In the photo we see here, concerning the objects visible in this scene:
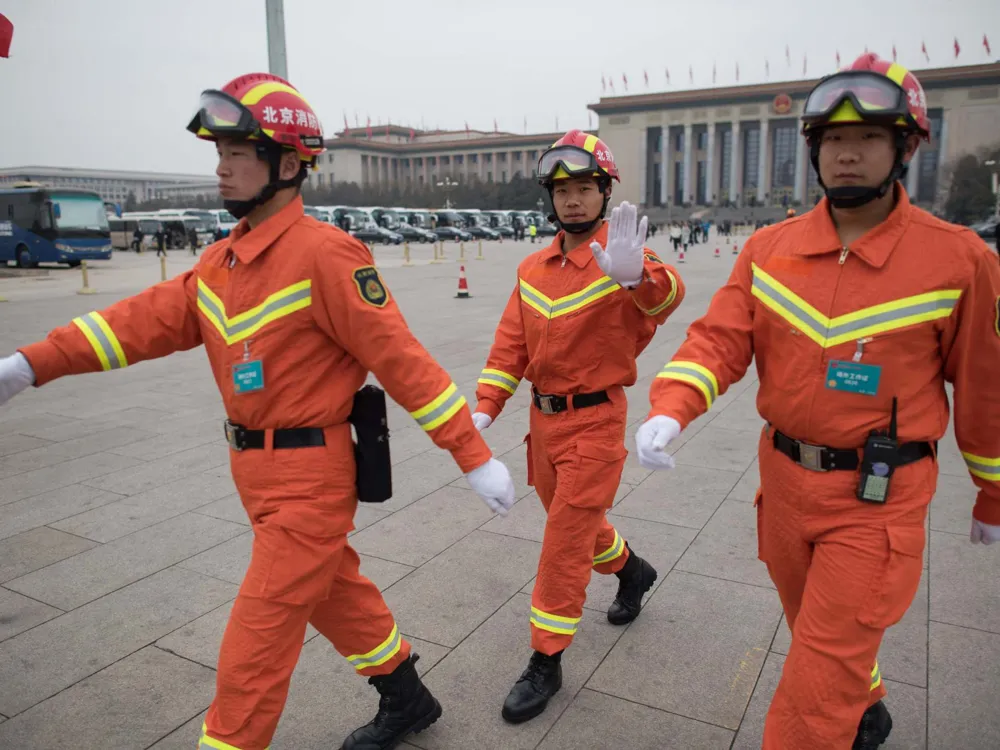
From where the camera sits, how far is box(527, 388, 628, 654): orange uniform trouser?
3.14 meters

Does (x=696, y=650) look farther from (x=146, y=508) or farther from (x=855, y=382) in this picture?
(x=146, y=508)

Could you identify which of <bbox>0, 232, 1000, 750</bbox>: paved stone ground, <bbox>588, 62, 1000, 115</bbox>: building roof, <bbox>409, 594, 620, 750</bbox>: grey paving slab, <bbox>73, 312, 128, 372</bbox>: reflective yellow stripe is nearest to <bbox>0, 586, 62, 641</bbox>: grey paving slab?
<bbox>0, 232, 1000, 750</bbox>: paved stone ground

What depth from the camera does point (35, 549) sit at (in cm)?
449

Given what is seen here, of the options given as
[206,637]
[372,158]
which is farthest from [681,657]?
[372,158]

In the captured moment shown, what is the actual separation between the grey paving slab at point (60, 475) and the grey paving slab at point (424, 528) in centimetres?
217

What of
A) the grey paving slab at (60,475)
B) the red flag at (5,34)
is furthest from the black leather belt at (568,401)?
the red flag at (5,34)

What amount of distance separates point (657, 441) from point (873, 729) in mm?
1418

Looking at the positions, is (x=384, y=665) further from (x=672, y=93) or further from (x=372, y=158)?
(x=372, y=158)

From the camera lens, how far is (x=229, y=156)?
2.59m

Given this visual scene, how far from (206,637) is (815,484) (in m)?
2.66

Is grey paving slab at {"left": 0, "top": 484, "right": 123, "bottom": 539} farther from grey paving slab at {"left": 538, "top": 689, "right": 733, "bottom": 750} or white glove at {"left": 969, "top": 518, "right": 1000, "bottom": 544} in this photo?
white glove at {"left": 969, "top": 518, "right": 1000, "bottom": 544}

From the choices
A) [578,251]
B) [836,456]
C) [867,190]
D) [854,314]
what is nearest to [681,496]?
[578,251]

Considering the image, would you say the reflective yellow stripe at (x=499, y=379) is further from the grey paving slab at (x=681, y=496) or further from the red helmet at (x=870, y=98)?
the grey paving slab at (x=681, y=496)

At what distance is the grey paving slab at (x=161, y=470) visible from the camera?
18.2ft
